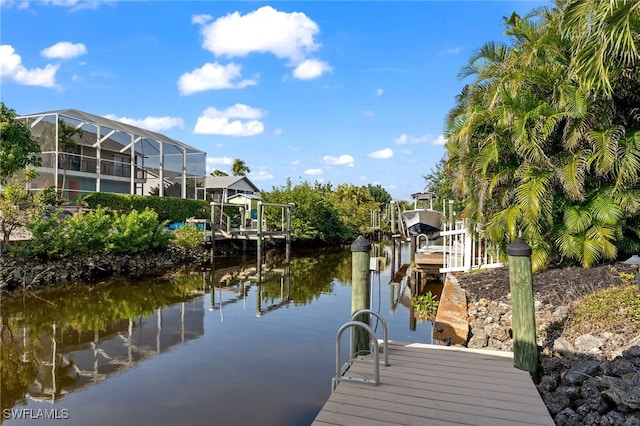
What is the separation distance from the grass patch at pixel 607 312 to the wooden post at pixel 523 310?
1.79 m

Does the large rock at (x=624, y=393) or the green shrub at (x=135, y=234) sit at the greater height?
the green shrub at (x=135, y=234)

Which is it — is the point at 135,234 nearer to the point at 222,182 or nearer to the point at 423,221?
the point at 423,221

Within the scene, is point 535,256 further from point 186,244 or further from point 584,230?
point 186,244

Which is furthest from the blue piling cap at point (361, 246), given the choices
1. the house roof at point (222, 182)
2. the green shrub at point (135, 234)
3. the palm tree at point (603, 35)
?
the house roof at point (222, 182)

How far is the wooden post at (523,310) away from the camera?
4.74 meters

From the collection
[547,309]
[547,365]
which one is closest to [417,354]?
[547,365]

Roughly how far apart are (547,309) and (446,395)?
13.4 ft

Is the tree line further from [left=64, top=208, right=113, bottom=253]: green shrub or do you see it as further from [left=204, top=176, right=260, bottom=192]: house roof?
[left=204, top=176, right=260, bottom=192]: house roof

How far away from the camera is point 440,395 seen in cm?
406

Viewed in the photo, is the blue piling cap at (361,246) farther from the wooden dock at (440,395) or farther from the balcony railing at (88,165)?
the balcony railing at (88,165)

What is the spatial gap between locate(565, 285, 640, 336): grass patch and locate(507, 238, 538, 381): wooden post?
70.4 inches

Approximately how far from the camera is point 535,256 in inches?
368

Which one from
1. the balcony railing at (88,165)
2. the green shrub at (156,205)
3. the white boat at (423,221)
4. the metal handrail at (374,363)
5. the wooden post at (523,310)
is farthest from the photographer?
the balcony railing at (88,165)

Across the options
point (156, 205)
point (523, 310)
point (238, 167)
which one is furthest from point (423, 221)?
point (238, 167)
